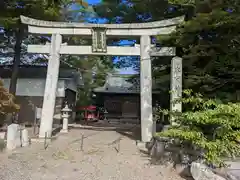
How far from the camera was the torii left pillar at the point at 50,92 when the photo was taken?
1052cm

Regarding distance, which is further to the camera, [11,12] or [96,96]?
[96,96]

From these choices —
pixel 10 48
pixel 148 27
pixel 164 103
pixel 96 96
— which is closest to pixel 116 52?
pixel 148 27

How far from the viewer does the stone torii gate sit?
10.3m

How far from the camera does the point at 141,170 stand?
6492 millimetres

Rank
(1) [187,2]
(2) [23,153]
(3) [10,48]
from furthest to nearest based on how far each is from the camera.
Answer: (3) [10,48] < (1) [187,2] < (2) [23,153]

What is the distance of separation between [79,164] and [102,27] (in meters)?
6.11

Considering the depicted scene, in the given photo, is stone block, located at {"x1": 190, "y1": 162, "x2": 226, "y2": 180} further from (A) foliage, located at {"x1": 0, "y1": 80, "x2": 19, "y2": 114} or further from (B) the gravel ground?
(A) foliage, located at {"x1": 0, "y1": 80, "x2": 19, "y2": 114}

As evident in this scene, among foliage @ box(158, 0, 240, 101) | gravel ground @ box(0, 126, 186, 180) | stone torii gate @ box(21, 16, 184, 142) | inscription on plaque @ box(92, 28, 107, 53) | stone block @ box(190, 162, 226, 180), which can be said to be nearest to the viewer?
stone block @ box(190, 162, 226, 180)

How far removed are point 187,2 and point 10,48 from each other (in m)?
14.9

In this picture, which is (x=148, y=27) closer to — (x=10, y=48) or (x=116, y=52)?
(x=116, y=52)

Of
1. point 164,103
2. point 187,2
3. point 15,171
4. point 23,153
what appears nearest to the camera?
point 15,171

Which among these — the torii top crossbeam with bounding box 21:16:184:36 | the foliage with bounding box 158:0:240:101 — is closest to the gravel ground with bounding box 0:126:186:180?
the foliage with bounding box 158:0:240:101

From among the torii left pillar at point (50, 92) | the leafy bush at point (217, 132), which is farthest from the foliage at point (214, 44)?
the torii left pillar at point (50, 92)

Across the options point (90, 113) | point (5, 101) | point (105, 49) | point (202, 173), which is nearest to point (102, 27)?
point (105, 49)
